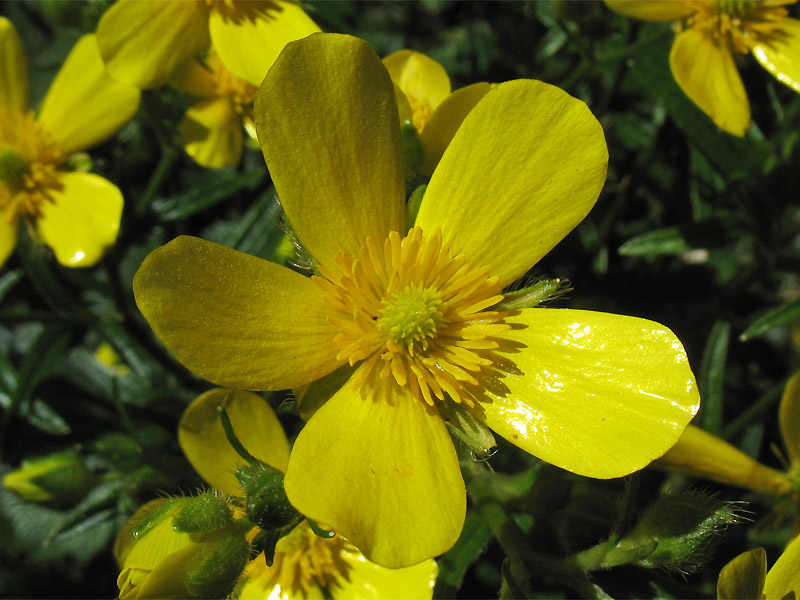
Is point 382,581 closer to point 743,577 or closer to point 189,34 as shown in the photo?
point 743,577

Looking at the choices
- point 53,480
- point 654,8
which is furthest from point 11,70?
point 654,8

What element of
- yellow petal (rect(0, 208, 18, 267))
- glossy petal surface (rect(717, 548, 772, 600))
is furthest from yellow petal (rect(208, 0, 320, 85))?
glossy petal surface (rect(717, 548, 772, 600))

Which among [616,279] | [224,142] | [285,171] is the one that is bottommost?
[616,279]

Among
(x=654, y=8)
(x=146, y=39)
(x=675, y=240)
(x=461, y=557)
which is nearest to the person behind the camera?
(x=461, y=557)

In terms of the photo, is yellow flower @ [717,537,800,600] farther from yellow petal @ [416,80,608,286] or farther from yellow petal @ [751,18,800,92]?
yellow petal @ [751,18,800,92]

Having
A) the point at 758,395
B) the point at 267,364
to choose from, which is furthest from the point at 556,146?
the point at 758,395

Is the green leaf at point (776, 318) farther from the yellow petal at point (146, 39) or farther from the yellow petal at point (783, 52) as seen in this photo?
the yellow petal at point (146, 39)

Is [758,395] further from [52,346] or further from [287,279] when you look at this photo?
[52,346]
